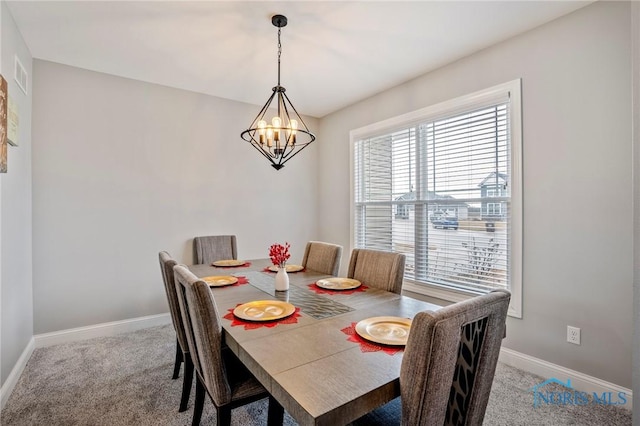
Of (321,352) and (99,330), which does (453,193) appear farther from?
(99,330)

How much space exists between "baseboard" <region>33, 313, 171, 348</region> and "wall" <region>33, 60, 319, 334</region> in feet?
0.18

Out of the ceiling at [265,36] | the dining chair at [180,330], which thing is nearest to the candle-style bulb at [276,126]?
the ceiling at [265,36]

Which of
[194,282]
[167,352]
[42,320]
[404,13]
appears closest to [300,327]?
[194,282]

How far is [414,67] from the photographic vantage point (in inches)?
119

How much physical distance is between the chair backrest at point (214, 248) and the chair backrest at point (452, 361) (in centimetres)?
293

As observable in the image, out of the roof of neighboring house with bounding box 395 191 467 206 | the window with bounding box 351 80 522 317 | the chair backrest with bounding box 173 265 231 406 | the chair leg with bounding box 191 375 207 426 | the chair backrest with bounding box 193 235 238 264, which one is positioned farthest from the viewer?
the chair backrest with bounding box 193 235 238 264

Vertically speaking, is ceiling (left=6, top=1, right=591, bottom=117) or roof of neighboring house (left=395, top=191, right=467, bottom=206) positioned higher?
ceiling (left=6, top=1, right=591, bottom=117)

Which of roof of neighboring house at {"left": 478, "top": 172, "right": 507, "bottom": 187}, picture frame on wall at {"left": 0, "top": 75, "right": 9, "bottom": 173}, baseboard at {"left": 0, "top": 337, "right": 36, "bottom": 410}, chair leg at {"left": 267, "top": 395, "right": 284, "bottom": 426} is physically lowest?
baseboard at {"left": 0, "top": 337, "right": 36, "bottom": 410}

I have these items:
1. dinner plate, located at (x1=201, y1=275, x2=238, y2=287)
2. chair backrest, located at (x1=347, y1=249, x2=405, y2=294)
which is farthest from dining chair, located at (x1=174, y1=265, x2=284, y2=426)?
chair backrest, located at (x1=347, y1=249, x2=405, y2=294)

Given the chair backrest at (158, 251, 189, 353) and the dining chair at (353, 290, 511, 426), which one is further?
the chair backrest at (158, 251, 189, 353)

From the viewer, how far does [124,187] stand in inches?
127

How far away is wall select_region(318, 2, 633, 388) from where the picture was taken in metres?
1.98

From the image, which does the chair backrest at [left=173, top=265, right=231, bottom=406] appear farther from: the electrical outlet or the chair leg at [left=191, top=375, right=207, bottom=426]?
the electrical outlet

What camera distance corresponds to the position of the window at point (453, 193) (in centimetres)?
254
